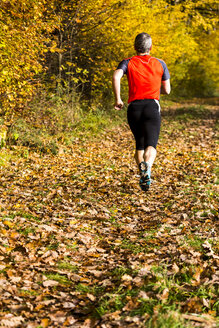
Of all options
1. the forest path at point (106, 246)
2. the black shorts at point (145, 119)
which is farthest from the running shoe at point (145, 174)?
the forest path at point (106, 246)

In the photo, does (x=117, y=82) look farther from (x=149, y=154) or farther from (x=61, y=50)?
(x=61, y=50)

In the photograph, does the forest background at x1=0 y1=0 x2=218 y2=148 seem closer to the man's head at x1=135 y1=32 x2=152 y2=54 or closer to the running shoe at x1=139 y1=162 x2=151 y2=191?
Answer: the man's head at x1=135 y1=32 x2=152 y2=54

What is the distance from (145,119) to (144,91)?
0.44 m

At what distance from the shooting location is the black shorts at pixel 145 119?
17.3 ft

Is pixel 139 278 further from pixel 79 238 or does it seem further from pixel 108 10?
pixel 108 10

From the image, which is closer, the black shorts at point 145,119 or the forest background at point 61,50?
the black shorts at point 145,119

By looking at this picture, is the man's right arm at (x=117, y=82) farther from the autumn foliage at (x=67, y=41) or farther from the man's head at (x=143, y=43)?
the autumn foliage at (x=67, y=41)

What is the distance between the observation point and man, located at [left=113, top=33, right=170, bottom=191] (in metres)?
5.05

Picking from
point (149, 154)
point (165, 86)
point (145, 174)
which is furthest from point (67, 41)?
point (145, 174)

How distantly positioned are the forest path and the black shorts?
50.5 inches

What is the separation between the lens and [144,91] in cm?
519

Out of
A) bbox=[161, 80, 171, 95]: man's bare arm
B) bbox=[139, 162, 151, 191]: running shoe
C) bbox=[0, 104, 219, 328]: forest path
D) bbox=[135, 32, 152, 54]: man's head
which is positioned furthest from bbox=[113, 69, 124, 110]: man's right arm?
bbox=[0, 104, 219, 328]: forest path

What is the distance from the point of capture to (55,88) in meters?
12.2

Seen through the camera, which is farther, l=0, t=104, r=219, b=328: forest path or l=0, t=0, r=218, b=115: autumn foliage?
l=0, t=0, r=218, b=115: autumn foliage
